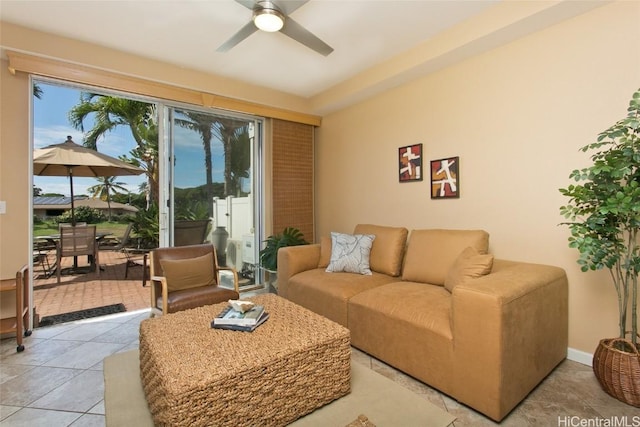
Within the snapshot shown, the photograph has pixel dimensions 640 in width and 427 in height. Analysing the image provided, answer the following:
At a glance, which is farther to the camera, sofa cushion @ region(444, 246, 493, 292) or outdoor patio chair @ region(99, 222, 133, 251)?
outdoor patio chair @ region(99, 222, 133, 251)

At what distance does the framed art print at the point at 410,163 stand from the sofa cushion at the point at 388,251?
2.04ft

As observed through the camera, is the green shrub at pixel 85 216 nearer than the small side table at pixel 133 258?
Yes

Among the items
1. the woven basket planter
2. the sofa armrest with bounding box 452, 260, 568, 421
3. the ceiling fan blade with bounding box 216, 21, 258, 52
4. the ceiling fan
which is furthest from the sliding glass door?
the woven basket planter

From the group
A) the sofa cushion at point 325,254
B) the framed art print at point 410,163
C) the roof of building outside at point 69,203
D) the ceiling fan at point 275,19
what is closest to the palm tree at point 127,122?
the roof of building outside at point 69,203

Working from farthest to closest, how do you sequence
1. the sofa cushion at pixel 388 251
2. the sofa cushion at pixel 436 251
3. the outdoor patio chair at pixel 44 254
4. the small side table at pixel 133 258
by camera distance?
the small side table at pixel 133 258 → the outdoor patio chair at pixel 44 254 → the sofa cushion at pixel 388 251 → the sofa cushion at pixel 436 251

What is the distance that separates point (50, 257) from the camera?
4.52 meters

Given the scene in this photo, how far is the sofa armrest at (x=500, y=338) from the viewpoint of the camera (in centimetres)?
153

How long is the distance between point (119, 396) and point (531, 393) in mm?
2423

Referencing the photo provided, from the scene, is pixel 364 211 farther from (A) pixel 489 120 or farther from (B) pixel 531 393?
(B) pixel 531 393

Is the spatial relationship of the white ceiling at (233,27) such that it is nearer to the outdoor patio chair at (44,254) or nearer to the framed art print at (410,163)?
the framed art print at (410,163)

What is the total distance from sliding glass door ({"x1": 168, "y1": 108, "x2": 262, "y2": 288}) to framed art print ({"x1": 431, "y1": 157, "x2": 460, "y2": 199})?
2348 mm

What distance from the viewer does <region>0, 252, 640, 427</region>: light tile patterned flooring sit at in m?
1.61

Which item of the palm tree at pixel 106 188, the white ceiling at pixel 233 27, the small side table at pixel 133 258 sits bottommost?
the small side table at pixel 133 258
